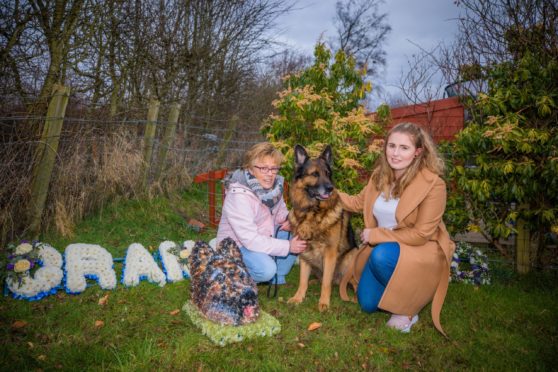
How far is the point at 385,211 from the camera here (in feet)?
9.88

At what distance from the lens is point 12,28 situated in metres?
5.08

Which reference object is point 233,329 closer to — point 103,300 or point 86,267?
point 103,300

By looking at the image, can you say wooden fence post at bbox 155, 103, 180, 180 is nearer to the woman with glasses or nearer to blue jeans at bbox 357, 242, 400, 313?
the woman with glasses

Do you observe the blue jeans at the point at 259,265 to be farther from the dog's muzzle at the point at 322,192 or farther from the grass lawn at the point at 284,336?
the dog's muzzle at the point at 322,192

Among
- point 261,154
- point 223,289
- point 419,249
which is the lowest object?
point 223,289

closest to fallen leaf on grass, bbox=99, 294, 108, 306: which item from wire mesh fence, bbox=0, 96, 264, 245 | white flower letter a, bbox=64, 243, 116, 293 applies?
white flower letter a, bbox=64, 243, 116, 293

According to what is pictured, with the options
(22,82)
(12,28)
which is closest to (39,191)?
(22,82)

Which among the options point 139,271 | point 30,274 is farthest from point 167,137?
point 30,274

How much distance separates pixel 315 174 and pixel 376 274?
1.02 metres

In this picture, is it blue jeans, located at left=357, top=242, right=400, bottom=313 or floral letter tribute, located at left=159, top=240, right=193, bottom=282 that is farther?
floral letter tribute, located at left=159, top=240, right=193, bottom=282

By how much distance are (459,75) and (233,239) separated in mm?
3942

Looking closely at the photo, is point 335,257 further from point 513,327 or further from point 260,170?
point 513,327

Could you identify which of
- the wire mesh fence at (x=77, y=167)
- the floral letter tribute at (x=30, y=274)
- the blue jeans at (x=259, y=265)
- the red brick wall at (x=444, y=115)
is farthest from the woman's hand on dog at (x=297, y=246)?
the red brick wall at (x=444, y=115)

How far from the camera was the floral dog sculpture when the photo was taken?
2539 mm
